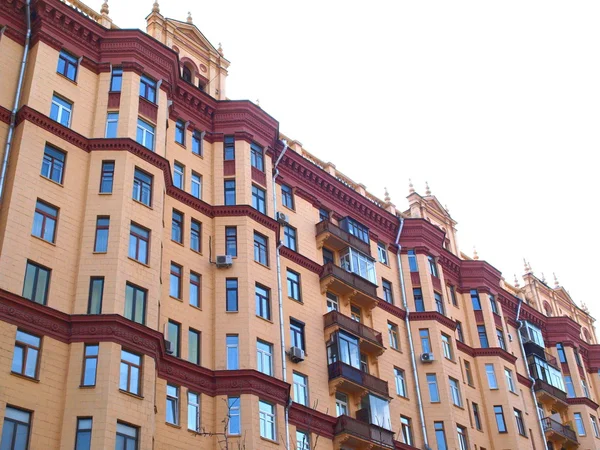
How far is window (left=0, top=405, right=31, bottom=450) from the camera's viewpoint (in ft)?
79.2

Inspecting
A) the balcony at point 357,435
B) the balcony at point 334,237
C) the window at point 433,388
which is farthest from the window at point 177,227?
the window at point 433,388

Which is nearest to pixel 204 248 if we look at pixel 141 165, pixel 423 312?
pixel 141 165

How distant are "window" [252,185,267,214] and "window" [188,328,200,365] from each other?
761 centimetres

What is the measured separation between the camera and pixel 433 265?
159 ft

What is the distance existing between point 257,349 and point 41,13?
1649 centimetres

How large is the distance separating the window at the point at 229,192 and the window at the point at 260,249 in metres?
1.95

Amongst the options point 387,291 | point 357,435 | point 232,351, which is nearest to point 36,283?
point 232,351

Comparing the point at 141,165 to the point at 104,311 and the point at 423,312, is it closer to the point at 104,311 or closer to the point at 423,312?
the point at 104,311

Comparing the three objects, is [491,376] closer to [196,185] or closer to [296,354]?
[296,354]

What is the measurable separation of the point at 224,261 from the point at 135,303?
6.37 metres

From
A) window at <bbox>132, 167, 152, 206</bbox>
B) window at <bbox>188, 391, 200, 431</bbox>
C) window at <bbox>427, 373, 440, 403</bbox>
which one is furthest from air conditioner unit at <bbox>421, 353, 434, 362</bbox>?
window at <bbox>132, 167, 152, 206</bbox>

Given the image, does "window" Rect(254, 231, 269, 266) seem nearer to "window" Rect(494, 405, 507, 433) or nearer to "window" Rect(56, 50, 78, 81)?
"window" Rect(56, 50, 78, 81)

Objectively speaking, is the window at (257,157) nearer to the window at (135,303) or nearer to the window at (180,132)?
the window at (180,132)

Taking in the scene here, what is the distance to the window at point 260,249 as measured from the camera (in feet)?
120
